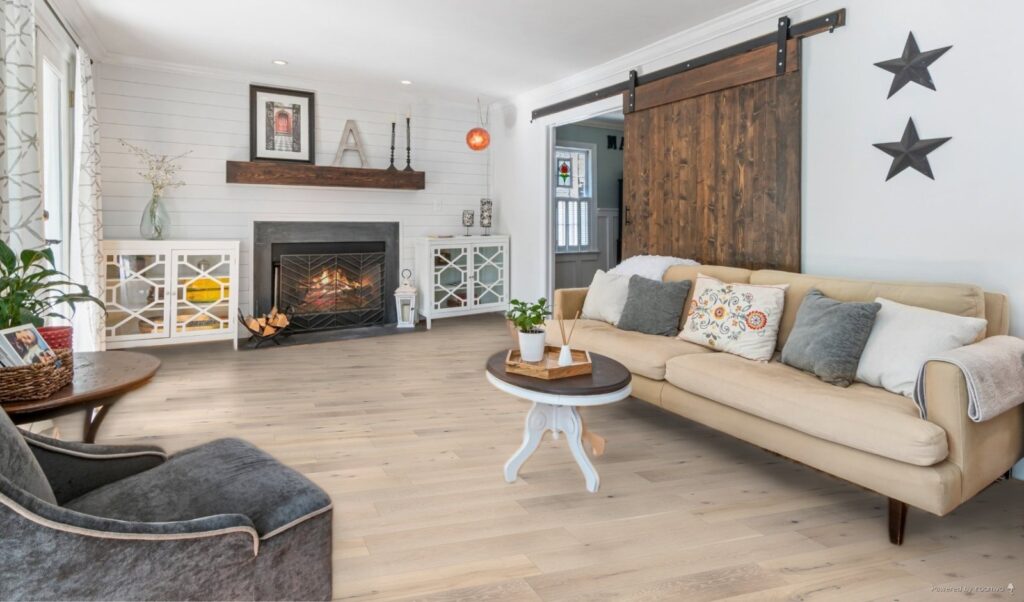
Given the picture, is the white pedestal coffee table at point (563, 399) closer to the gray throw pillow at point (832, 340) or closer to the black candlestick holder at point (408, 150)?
the gray throw pillow at point (832, 340)

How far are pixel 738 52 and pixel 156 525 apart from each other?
417 centimetres

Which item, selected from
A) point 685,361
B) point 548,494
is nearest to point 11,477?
point 548,494

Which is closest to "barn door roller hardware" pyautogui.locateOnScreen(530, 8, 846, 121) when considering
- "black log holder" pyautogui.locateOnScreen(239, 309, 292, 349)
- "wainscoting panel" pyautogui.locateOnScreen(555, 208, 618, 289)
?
"wainscoting panel" pyautogui.locateOnScreen(555, 208, 618, 289)

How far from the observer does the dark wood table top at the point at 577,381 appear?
2.49m

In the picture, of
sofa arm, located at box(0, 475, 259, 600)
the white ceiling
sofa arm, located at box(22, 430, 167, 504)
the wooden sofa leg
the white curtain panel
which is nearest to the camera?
sofa arm, located at box(0, 475, 259, 600)

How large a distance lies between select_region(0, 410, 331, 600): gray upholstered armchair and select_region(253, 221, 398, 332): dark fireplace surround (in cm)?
457

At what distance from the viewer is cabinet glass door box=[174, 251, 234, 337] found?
521 cm

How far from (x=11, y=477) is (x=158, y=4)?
393cm

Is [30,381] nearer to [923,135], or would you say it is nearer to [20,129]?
[20,129]

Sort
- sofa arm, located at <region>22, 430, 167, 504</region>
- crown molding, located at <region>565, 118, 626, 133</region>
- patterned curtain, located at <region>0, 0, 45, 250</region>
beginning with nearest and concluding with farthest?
sofa arm, located at <region>22, 430, 167, 504</region> < patterned curtain, located at <region>0, 0, 45, 250</region> < crown molding, located at <region>565, 118, 626, 133</region>

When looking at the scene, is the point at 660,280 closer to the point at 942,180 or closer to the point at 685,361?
the point at 685,361

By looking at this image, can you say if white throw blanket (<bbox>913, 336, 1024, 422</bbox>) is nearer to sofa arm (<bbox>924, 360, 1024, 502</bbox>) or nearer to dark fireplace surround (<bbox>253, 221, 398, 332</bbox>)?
sofa arm (<bbox>924, 360, 1024, 502</bbox>)

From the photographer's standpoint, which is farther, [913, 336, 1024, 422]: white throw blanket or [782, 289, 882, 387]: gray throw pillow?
[782, 289, 882, 387]: gray throw pillow

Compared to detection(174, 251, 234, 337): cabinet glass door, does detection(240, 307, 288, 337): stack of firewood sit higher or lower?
lower
